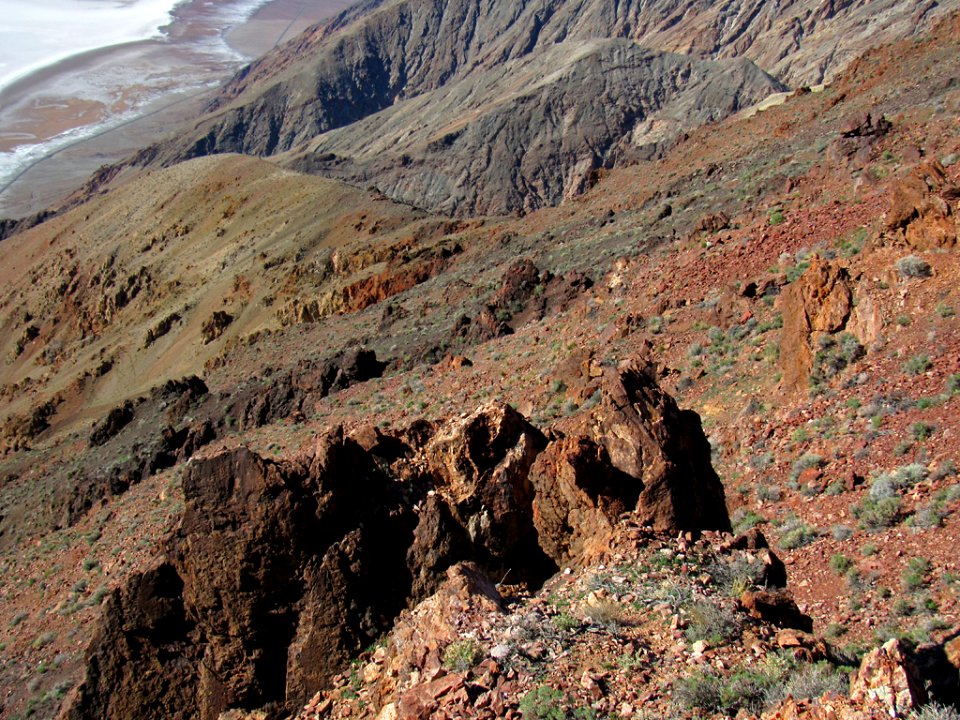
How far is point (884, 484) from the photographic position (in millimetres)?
7895

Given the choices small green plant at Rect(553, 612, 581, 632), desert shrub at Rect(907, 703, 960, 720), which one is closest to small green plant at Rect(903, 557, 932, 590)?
desert shrub at Rect(907, 703, 960, 720)

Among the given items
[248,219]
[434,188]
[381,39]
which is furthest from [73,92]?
[248,219]

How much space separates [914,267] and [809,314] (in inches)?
53.1

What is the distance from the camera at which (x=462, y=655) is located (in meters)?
6.02

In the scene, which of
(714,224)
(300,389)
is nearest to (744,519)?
(714,224)

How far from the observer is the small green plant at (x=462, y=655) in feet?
19.4

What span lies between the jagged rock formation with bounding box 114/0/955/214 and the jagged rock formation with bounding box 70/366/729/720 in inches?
2469

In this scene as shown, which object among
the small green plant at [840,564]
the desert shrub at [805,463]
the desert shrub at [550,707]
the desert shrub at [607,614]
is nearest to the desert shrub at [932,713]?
the desert shrub at [550,707]

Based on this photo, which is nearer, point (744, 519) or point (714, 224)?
point (744, 519)

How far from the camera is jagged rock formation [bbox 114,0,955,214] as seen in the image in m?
75.0

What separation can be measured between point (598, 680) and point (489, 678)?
2.57 feet

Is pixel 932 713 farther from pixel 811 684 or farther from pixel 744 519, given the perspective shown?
pixel 744 519

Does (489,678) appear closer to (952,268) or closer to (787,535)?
(787,535)

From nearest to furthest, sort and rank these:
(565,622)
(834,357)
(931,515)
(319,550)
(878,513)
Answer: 1. (565,622)
2. (931,515)
3. (878,513)
4. (319,550)
5. (834,357)
